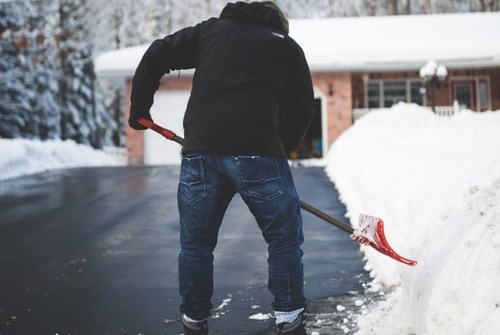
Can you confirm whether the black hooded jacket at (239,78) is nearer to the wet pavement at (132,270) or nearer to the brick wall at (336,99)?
the wet pavement at (132,270)

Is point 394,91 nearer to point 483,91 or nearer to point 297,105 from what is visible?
point 483,91

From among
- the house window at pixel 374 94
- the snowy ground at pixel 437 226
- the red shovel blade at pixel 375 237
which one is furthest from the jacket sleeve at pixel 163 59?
the house window at pixel 374 94

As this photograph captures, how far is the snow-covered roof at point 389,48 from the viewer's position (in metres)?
19.2

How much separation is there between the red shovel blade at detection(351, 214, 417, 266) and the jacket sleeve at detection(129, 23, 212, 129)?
54.8 inches

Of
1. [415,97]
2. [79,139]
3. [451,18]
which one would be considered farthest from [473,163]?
[79,139]

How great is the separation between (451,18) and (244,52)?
24959 millimetres

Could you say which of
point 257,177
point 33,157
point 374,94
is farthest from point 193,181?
point 374,94

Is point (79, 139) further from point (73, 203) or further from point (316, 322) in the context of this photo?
point (316, 322)

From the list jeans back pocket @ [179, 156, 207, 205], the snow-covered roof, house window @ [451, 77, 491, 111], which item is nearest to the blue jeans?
jeans back pocket @ [179, 156, 207, 205]

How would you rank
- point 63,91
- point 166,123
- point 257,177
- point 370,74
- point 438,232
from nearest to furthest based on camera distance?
1. point 257,177
2. point 438,232
3. point 166,123
4. point 370,74
5. point 63,91

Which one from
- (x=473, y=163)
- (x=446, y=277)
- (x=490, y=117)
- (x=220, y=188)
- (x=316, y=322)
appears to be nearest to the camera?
(x=446, y=277)

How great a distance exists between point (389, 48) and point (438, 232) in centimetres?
1751

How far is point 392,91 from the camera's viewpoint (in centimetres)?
2184

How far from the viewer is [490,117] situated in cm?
859
